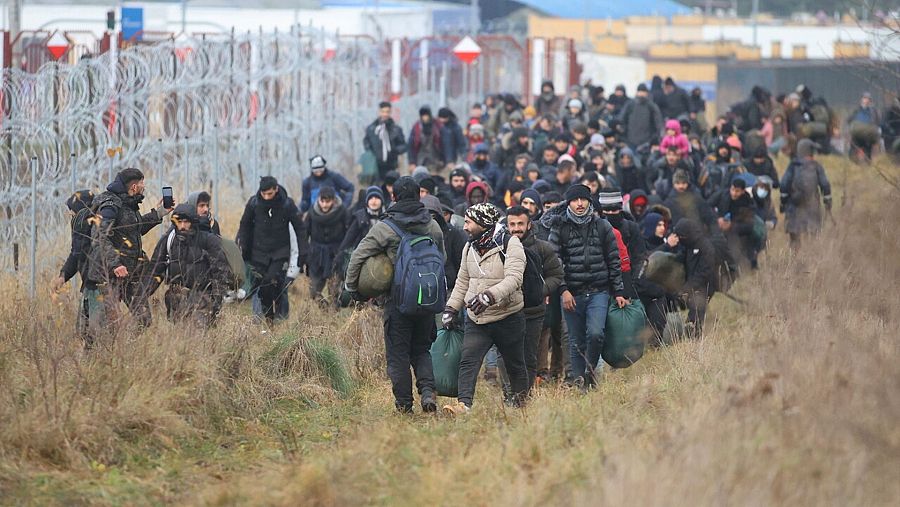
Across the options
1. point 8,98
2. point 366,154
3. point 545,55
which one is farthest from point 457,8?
point 8,98

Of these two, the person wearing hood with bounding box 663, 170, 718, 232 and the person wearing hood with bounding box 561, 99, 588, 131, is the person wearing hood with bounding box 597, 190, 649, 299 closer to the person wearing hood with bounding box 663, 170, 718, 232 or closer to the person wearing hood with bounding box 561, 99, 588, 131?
the person wearing hood with bounding box 663, 170, 718, 232

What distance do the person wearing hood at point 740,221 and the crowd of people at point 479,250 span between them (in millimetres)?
17

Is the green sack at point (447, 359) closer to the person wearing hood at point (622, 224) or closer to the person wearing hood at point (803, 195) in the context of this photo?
the person wearing hood at point (622, 224)

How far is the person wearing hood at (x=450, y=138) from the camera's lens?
75.5ft

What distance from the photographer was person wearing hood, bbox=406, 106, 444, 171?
2294 cm

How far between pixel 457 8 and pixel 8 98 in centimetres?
4926

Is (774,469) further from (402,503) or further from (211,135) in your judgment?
(211,135)

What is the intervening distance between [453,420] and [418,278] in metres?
0.96

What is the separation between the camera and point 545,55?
39.7 meters

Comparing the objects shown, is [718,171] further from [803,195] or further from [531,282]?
[531,282]

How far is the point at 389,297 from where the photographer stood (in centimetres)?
1030

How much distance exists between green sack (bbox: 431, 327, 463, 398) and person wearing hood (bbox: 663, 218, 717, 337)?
3017mm

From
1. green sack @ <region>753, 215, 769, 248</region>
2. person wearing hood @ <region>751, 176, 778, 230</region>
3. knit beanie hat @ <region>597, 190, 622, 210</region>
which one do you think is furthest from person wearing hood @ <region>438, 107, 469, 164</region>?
knit beanie hat @ <region>597, 190, 622, 210</region>

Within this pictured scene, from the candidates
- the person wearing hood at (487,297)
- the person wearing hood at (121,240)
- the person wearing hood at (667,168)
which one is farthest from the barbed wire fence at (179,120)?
the person wearing hood at (667,168)
